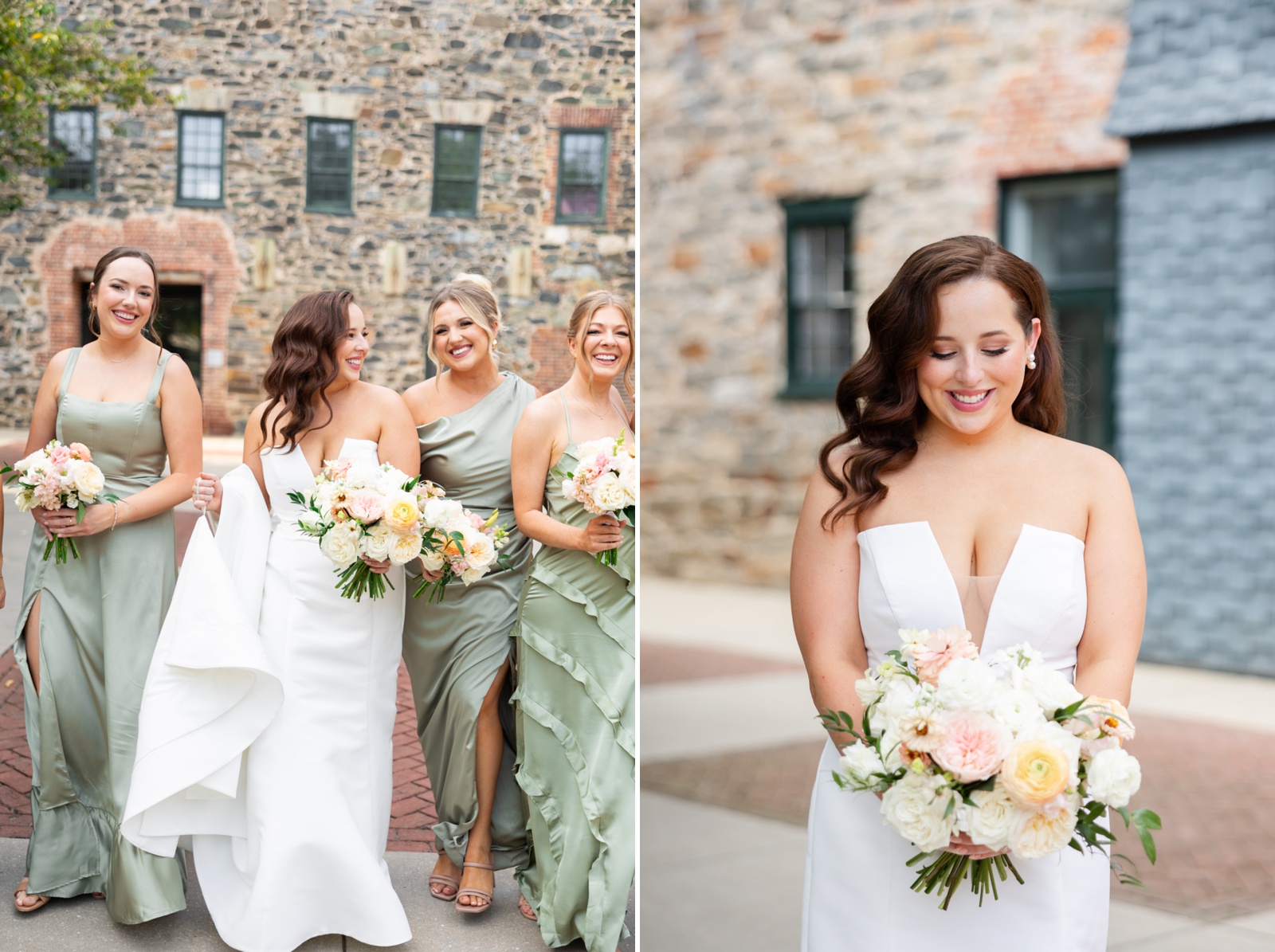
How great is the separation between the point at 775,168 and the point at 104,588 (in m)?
10.3

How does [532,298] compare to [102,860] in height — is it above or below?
above

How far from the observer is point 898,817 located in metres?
2.25

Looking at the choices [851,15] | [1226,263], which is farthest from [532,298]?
[851,15]

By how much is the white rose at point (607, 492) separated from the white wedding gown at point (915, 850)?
872 mm

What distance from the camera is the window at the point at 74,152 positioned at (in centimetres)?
339

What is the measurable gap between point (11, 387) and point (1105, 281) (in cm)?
→ 883

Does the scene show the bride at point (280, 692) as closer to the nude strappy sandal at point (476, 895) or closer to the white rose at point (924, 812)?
the nude strappy sandal at point (476, 895)

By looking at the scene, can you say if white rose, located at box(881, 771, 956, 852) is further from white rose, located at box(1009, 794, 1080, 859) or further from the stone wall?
the stone wall

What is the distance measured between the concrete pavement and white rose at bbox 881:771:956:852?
2730mm

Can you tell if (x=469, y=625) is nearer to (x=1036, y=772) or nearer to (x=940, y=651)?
(x=940, y=651)

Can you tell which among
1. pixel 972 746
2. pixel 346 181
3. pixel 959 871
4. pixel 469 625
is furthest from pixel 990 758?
pixel 346 181

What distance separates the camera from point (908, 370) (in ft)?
8.64

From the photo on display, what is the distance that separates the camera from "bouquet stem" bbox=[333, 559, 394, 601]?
3385 millimetres

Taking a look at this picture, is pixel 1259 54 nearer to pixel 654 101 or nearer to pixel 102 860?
pixel 654 101
